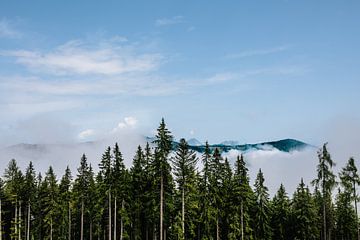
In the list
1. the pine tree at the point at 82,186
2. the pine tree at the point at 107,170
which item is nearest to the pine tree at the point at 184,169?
the pine tree at the point at 107,170

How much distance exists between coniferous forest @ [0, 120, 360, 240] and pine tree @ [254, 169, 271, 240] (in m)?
0.16

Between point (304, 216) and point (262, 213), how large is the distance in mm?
8722

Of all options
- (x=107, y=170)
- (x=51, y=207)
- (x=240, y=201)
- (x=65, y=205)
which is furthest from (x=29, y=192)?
(x=240, y=201)

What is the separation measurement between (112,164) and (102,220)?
1468cm

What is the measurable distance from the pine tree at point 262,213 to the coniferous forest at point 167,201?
161mm

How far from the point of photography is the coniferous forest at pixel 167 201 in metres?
62.0

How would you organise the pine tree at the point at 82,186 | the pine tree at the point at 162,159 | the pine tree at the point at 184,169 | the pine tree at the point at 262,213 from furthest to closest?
the pine tree at the point at 82,186 < the pine tree at the point at 262,213 < the pine tree at the point at 184,169 < the pine tree at the point at 162,159

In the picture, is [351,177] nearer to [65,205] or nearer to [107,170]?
[107,170]

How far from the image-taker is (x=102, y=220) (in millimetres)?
79000

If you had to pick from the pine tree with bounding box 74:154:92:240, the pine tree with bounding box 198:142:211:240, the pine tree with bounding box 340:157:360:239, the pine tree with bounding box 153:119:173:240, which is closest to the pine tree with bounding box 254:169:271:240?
the pine tree with bounding box 198:142:211:240

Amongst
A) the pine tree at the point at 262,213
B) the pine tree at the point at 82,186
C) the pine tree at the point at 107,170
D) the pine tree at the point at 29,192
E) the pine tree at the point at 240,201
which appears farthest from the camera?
the pine tree at the point at 29,192

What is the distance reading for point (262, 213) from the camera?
7594cm

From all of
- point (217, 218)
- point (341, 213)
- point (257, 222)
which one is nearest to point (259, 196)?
point (257, 222)

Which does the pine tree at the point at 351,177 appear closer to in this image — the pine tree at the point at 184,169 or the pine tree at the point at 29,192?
the pine tree at the point at 184,169
